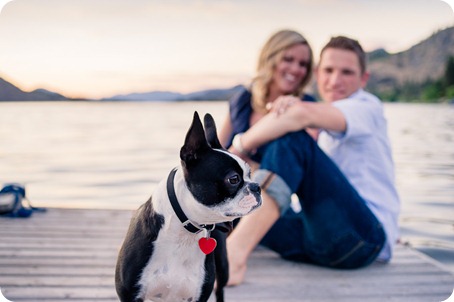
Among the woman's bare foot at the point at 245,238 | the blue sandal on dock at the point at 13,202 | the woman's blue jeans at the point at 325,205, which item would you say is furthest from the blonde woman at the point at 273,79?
the blue sandal on dock at the point at 13,202

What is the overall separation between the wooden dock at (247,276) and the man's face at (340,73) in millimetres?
1140

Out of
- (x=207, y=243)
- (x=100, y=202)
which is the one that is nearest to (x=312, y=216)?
(x=207, y=243)

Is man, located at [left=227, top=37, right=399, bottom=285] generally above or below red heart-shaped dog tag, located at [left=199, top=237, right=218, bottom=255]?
below

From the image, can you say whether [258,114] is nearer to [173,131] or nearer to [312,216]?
[312,216]

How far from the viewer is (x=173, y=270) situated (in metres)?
1.82

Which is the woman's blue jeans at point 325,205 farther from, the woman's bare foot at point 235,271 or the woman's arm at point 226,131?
the woman's arm at point 226,131

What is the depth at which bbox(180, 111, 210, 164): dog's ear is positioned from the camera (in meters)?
1.68

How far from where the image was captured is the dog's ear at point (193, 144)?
168 cm

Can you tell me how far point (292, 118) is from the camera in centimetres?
289

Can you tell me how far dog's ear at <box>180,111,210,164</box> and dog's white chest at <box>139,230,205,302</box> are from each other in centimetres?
28

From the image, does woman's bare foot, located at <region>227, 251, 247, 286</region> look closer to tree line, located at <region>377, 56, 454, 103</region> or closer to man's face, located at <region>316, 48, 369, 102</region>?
man's face, located at <region>316, 48, 369, 102</region>

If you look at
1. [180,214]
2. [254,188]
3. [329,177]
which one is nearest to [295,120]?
[329,177]

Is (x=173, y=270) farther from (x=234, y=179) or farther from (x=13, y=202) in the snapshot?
(x=13, y=202)

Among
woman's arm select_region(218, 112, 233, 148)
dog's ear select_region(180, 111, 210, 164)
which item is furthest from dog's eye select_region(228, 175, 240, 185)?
woman's arm select_region(218, 112, 233, 148)
